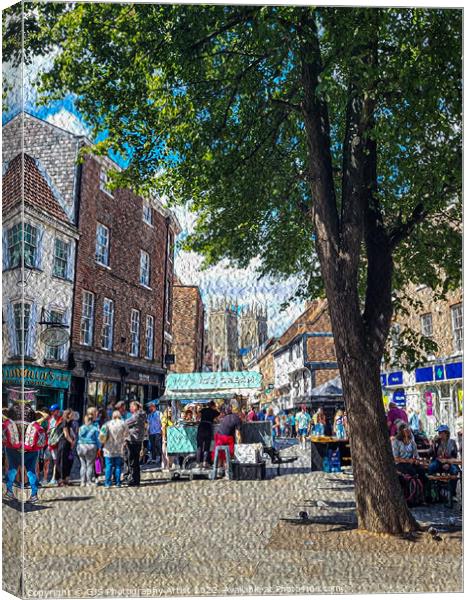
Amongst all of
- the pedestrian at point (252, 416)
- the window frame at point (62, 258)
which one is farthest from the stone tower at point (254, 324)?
the window frame at point (62, 258)

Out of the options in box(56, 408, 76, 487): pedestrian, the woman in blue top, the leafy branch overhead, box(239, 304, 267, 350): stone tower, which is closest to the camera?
box(56, 408, 76, 487): pedestrian

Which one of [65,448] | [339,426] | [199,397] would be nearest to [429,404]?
[339,426]

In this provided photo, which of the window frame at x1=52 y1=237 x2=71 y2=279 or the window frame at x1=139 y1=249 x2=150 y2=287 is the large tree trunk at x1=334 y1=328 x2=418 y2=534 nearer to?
the window frame at x1=139 y1=249 x2=150 y2=287

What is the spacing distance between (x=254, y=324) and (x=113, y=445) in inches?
65.7

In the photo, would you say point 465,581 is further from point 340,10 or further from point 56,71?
point 56,71

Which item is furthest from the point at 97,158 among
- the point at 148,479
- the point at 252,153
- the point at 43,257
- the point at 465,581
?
the point at 465,581

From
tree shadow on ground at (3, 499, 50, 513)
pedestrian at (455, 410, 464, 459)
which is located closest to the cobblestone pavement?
tree shadow on ground at (3, 499, 50, 513)

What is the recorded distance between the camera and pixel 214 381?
6582 mm

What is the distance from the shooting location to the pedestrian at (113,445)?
6.34 metres

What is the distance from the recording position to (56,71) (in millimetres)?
6293

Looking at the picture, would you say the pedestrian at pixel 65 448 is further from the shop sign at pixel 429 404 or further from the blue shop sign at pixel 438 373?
the blue shop sign at pixel 438 373

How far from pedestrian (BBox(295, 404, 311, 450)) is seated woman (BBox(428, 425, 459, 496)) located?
117 cm

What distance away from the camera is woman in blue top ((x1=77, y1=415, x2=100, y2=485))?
6262 mm

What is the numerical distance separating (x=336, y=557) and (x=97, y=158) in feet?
13.6
